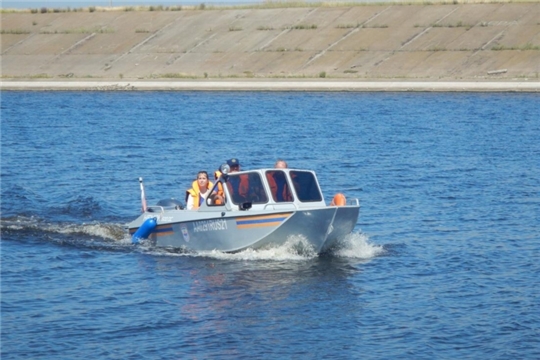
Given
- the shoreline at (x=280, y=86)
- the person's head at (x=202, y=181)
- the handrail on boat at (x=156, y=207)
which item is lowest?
the handrail on boat at (x=156, y=207)

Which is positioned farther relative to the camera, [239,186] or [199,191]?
[199,191]

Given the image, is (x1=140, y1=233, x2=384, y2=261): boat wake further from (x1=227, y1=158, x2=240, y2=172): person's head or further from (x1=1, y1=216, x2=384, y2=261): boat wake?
(x1=227, y1=158, x2=240, y2=172): person's head

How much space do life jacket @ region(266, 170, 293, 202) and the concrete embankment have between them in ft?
152

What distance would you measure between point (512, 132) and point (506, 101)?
14.0 meters

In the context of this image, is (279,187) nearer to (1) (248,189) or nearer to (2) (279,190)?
(2) (279,190)

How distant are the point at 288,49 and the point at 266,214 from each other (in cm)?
6162

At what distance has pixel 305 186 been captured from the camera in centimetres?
2214

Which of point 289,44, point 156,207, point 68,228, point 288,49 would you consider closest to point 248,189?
point 156,207

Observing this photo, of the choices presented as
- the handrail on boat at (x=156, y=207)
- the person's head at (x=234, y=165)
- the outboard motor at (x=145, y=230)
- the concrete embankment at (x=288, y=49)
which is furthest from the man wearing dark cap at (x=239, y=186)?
the concrete embankment at (x=288, y=49)

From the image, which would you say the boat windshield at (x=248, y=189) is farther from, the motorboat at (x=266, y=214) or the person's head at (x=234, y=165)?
the person's head at (x=234, y=165)

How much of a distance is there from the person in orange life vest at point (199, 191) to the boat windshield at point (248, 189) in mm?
1109

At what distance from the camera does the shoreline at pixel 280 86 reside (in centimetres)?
6644

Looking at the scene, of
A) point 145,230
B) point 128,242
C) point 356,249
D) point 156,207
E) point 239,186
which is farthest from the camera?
point 128,242

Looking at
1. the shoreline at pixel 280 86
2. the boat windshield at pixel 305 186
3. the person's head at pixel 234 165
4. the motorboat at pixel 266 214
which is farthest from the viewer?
the shoreline at pixel 280 86
